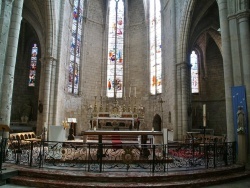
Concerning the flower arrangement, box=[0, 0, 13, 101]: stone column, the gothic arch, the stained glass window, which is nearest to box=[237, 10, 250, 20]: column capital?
the flower arrangement

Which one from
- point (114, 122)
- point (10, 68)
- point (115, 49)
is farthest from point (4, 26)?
point (115, 49)

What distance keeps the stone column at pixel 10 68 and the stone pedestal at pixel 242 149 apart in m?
9.23

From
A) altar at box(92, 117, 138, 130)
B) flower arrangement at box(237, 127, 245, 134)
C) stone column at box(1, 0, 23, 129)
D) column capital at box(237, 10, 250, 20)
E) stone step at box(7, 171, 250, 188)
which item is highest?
column capital at box(237, 10, 250, 20)

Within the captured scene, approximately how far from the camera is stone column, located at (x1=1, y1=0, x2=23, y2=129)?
316 inches

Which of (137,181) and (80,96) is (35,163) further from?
(80,96)

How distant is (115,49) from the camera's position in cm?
2181

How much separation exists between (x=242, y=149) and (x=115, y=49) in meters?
16.5

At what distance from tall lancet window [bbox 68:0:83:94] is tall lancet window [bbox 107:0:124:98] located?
3522 mm

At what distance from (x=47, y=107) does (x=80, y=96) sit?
586 centimetres

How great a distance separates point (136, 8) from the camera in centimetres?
2223

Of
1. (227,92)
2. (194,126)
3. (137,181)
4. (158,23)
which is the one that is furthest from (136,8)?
(137,181)

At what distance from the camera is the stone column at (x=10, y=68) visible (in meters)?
8.02

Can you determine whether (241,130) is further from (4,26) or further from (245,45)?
(4,26)

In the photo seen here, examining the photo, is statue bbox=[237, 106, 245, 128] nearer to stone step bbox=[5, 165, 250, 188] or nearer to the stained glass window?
stone step bbox=[5, 165, 250, 188]
